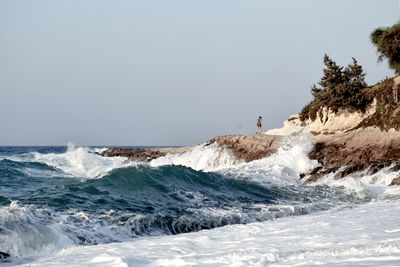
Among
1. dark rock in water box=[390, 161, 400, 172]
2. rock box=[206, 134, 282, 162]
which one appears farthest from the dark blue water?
rock box=[206, 134, 282, 162]

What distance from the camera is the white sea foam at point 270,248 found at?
4.61 metres

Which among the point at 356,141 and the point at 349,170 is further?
the point at 356,141

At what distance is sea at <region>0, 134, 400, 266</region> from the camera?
17.0ft

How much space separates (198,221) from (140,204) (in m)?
2.24

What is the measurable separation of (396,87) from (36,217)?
19.5m

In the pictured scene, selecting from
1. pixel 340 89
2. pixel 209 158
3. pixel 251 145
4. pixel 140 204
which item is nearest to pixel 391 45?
pixel 340 89

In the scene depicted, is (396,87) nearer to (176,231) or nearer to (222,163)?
(222,163)

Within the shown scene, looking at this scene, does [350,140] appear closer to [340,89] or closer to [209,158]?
A: [340,89]

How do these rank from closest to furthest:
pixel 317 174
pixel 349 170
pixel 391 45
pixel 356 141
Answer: pixel 349 170 < pixel 317 174 < pixel 356 141 < pixel 391 45

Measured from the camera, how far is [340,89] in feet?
78.8

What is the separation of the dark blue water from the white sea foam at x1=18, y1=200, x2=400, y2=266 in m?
1.19

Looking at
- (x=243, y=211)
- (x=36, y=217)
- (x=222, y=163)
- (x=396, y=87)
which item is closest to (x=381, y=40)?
(x=396, y=87)

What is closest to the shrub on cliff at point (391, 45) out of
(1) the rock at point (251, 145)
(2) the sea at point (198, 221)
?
(1) the rock at point (251, 145)

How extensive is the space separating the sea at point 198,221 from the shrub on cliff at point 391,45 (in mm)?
9707
